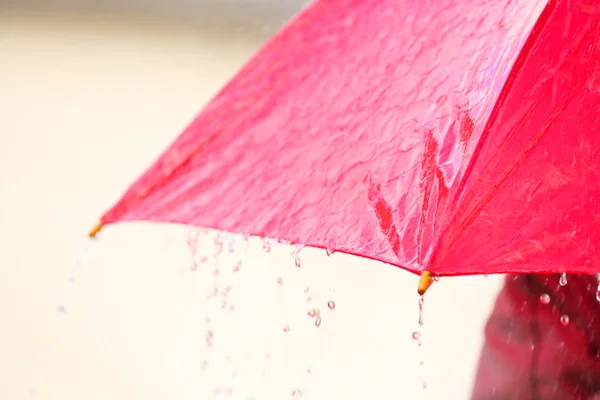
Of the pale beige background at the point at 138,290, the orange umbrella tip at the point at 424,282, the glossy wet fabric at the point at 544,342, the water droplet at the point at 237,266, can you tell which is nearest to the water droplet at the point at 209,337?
the pale beige background at the point at 138,290

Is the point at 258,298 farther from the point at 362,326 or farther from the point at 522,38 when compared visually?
the point at 522,38

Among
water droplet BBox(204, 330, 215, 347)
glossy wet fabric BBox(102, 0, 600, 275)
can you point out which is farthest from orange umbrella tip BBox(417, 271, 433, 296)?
water droplet BBox(204, 330, 215, 347)

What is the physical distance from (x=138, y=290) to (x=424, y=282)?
167 centimetres

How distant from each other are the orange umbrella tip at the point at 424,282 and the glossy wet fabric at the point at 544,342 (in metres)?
0.36

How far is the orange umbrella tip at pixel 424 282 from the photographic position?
514 millimetres

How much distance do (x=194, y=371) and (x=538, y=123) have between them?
1559 mm

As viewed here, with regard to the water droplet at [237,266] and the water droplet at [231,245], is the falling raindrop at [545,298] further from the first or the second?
the water droplet at [237,266]

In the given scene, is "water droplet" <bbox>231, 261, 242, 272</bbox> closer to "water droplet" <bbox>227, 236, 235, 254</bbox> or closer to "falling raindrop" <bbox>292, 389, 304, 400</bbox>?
"water droplet" <bbox>227, 236, 235, 254</bbox>

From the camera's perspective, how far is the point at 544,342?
0.83m

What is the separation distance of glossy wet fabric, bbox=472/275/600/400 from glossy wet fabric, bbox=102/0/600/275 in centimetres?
27

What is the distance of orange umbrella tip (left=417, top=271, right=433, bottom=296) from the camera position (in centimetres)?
51

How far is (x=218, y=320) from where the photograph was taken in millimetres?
2076

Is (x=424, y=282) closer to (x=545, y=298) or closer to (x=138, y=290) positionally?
(x=545, y=298)

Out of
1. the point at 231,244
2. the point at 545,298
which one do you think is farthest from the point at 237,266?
the point at 545,298
